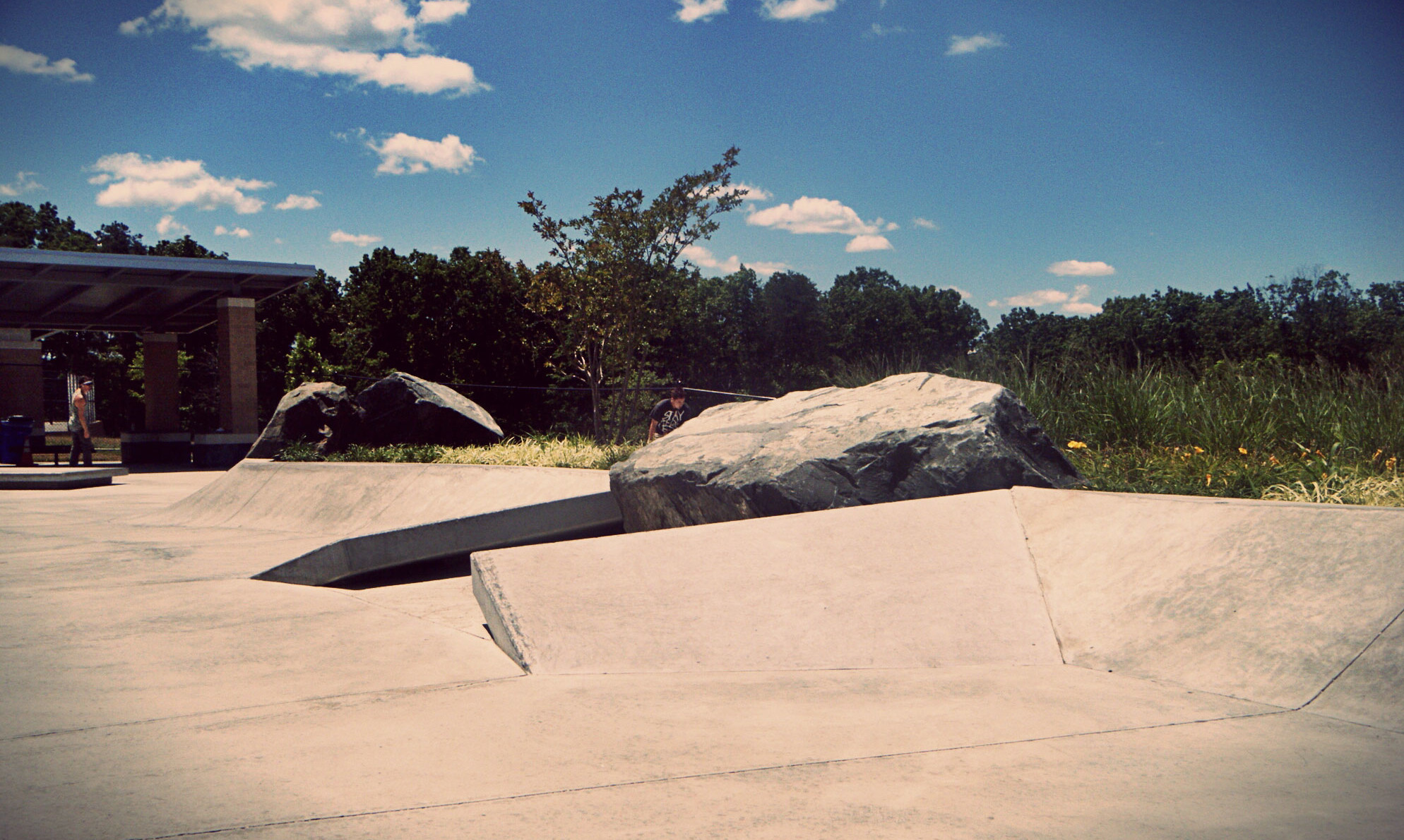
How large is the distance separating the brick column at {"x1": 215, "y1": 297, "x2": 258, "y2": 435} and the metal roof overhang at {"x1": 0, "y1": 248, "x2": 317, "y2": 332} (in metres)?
0.36

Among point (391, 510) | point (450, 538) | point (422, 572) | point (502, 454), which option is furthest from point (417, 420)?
point (450, 538)

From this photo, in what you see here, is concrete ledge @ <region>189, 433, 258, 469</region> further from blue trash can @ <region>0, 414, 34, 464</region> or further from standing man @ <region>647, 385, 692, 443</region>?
standing man @ <region>647, 385, 692, 443</region>

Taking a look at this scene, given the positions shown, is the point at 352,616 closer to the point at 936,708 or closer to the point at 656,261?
the point at 936,708

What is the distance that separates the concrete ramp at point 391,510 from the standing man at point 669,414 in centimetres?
221

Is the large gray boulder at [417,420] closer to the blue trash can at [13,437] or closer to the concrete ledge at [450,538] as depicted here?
the concrete ledge at [450,538]

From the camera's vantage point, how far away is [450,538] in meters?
6.77

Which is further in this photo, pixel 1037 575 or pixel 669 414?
pixel 669 414

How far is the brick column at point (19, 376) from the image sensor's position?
917 inches

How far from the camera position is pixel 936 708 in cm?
339

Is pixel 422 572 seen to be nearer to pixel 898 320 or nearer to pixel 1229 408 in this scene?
pixel 1229 408

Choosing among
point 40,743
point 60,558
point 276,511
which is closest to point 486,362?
point 276,511

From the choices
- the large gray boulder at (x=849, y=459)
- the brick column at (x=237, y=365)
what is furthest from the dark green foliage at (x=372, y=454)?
the brick column at (x=237, y=365)

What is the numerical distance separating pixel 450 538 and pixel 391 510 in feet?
9.18

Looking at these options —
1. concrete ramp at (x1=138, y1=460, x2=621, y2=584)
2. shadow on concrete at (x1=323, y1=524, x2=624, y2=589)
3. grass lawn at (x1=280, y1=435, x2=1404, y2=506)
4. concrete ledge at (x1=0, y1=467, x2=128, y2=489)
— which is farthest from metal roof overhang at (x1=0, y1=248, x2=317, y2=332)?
grass lawn at (x1=280, y1=435, x2=1404, y2=506)
